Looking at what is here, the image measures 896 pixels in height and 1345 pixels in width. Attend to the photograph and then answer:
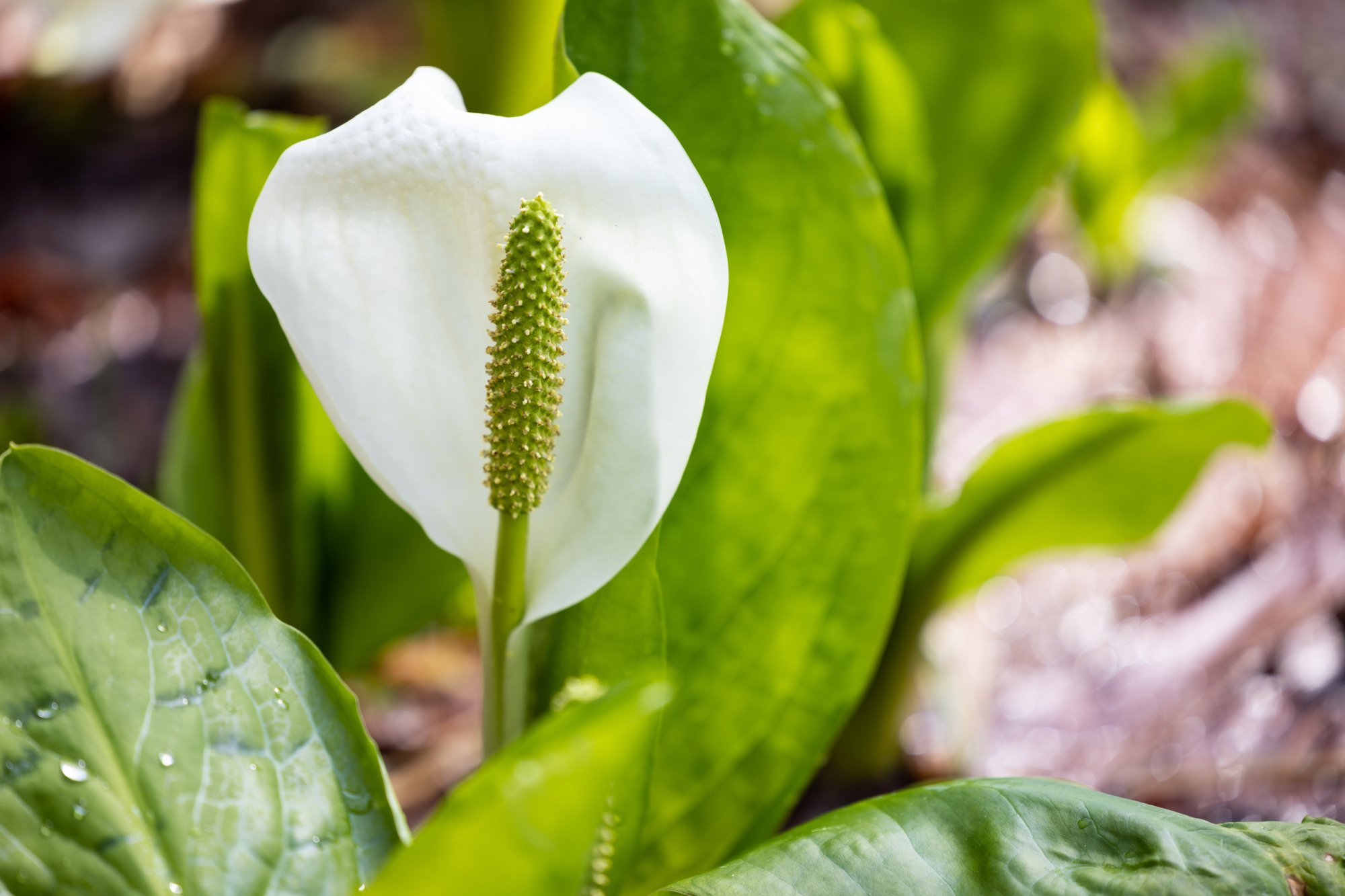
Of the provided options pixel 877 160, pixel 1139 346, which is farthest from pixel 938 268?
pixel 1139 346

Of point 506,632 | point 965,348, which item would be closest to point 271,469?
point 506,632

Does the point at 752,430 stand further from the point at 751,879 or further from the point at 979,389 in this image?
the point at 979,389

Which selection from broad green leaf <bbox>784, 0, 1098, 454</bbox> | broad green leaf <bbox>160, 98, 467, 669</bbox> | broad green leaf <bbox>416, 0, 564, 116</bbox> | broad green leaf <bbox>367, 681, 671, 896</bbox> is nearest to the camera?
broad green leaf <bbox>367, 681, 671, 896</bbox>

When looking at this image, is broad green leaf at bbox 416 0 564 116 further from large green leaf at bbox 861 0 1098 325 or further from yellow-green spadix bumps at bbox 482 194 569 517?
yellow-green spadix bumps at bbox 482 194 569 517

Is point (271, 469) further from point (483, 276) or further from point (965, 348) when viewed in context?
point (965, 348)

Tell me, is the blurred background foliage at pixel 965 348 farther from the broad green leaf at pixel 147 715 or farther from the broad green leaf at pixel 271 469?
the broad green leaf at pixel 147 715

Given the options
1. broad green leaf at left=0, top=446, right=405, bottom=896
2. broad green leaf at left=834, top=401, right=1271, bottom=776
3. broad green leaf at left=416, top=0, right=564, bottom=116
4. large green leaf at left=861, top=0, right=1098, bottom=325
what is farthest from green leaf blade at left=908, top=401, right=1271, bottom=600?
broad green leaf at left=416, top=0, right=564, bottom=116
